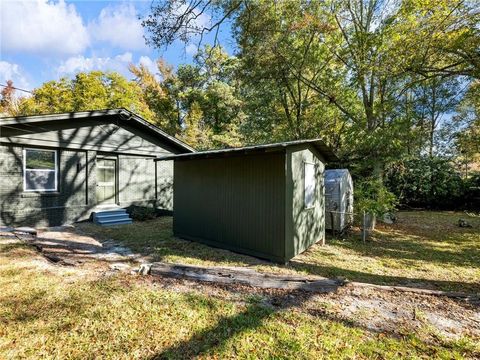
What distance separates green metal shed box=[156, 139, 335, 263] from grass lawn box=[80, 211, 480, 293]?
36 centimetres

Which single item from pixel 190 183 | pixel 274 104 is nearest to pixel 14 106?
pixel 274 104

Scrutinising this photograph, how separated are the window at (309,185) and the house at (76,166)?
7237 millimetres

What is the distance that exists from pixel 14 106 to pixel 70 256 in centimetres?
2530

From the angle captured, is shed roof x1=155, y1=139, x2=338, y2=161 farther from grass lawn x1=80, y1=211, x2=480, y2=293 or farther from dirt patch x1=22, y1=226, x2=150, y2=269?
dirt patch x1=22, y1=226, x2=150, y2=269

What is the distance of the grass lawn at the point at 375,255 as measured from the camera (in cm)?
487

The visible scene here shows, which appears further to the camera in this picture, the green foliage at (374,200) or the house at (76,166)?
the house at (76,166)

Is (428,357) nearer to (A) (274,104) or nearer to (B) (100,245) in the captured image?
(B) (100,245)

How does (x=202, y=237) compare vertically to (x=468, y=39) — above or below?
below

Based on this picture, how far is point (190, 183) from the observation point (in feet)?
23.8

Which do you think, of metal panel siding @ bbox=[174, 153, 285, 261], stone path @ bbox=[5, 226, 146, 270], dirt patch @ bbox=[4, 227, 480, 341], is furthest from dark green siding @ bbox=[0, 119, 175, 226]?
dirt patch @ bbox=[4, 227, 480, 341]

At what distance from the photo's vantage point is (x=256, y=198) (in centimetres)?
571

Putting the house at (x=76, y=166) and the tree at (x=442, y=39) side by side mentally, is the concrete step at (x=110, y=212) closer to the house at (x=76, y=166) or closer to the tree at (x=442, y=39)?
the house at (x=76, y=166)

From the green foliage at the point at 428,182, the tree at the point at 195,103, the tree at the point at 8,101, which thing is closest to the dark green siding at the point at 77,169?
the tree at the point at 195,103

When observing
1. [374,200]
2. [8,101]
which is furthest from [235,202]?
[8,101]
